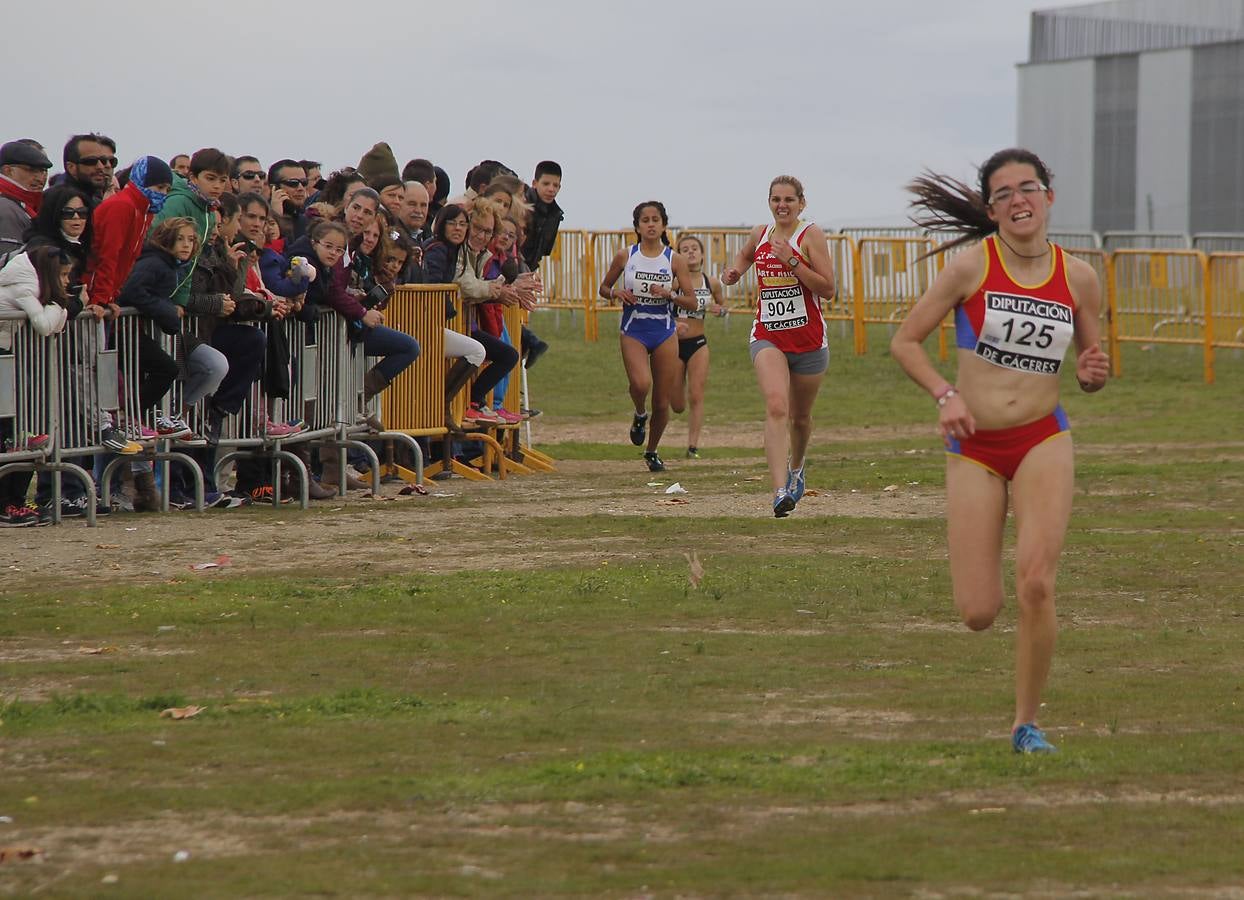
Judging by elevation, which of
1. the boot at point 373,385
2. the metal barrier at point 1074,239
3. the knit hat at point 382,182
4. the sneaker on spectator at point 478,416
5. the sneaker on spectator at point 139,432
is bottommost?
the sneaker on spectator at point 478,416

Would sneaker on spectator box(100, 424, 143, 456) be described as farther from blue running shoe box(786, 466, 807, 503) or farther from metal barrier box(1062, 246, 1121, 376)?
Result: metal barrier box(1062, 246, 1121, 376)

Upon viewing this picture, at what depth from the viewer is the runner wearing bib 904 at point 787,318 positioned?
13820mm

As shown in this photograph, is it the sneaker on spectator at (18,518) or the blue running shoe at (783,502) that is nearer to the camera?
the sneaker on spectator at (18,518)

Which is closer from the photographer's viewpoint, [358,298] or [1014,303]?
[1014,303]

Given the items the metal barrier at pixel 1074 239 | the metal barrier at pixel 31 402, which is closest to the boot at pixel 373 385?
the metal barrier at pixel 31 402

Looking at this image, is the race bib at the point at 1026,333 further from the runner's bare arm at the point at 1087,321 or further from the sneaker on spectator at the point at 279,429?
the sneaker on spectator at the point at 279,429

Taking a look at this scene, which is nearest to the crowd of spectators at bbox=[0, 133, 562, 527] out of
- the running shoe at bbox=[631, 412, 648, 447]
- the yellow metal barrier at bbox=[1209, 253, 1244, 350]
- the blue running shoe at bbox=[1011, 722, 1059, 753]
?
the running shoe at bbox=[631, 412, 648, 447]

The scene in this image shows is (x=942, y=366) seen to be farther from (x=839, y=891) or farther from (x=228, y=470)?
(x=839, y=891)

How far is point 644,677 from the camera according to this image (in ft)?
28.6

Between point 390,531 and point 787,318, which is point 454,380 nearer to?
point 390,531

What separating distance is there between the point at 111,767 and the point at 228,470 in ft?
28.7

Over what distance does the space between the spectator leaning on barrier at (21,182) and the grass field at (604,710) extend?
6.42ft

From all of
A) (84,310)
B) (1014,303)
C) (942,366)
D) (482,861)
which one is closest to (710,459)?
(84,310)

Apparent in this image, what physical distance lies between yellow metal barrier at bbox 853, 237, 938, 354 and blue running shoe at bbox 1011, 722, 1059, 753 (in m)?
23.7
